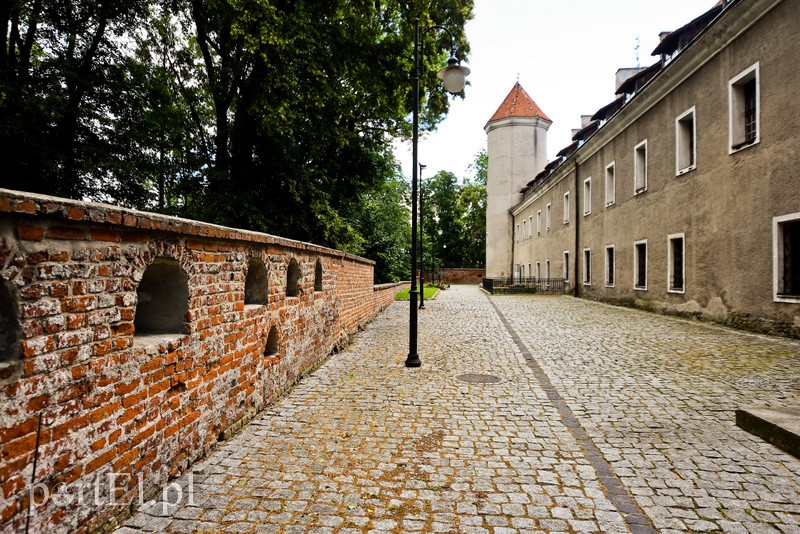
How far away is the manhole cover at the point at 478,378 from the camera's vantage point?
6.20m

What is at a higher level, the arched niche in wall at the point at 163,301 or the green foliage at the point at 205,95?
the green foliage at the point at 205,95

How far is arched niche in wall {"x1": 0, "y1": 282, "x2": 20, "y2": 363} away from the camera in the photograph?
6.57 ft

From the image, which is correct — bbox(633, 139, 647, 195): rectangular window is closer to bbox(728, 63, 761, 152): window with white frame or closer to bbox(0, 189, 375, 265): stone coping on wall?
bbox(728, 63, 761, 152): window with white frame

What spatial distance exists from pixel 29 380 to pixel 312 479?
6.14 ft

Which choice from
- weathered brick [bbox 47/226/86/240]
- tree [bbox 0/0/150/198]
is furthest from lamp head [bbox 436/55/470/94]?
tree [bbox 0/0/150/198]

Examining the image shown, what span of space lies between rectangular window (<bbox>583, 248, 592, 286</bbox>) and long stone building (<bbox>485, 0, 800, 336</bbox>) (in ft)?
0.20

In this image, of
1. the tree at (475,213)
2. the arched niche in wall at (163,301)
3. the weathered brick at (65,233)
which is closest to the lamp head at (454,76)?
the arched niche in wall at (163,301)

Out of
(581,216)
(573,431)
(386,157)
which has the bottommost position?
(573,431)

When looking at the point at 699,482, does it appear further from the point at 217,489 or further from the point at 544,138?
the point at 544,138

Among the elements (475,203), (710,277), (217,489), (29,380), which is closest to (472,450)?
(217,489)

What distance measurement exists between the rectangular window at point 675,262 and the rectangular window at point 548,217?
15.5 meters

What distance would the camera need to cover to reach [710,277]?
12.3m

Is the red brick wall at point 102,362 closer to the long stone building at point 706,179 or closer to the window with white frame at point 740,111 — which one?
the long stone building at point 706,179

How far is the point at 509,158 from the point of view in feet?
136
